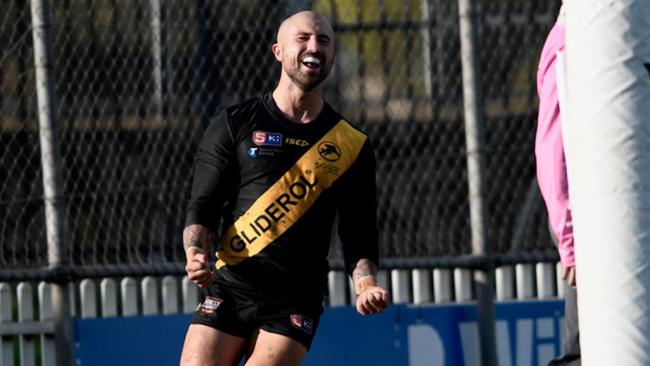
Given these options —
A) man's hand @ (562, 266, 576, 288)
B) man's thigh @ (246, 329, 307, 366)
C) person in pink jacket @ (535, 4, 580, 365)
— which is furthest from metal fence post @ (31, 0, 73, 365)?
man's hand @ (562, 266, 576, 288)

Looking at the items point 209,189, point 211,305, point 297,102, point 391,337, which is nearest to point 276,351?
point 211,305

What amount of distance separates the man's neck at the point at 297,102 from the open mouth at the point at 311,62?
0.12 metres

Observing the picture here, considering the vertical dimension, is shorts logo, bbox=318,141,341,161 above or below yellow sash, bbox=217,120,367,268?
above

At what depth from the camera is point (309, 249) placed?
6078mm

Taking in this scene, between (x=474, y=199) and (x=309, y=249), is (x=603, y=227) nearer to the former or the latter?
(x=309, y=249)

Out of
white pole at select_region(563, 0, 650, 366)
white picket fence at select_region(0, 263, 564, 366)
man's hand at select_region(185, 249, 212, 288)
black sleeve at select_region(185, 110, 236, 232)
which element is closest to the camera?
white pole at select_region(563, 0, 650, 366)

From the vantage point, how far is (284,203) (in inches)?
238

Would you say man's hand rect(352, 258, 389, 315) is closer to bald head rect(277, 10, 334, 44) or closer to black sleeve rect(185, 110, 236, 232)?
black sleeve rect(185, 110, 236, 232)

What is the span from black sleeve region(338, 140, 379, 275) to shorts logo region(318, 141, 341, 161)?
0.08 m

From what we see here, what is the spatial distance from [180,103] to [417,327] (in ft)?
5.98

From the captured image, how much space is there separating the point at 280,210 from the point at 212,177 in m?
0.31

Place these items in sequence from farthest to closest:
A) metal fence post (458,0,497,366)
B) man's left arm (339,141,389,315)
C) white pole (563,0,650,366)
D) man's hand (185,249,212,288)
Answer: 1. metal fence post (458,0,497,366)
2. man's left arm (339,141,389,315)
3. man's hand (185,249,212,288)
4. white pole (563,0,650,366)

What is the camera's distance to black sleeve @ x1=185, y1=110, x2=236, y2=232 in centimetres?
596

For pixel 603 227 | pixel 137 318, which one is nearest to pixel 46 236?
pixel 137 318
